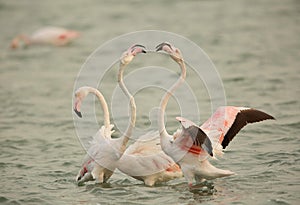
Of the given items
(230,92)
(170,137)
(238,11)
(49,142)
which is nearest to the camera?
(170,137)

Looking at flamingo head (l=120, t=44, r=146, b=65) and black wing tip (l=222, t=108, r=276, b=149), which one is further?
black wing tip (l=222, t=108, r=276, b=149)

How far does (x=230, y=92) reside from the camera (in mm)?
12719

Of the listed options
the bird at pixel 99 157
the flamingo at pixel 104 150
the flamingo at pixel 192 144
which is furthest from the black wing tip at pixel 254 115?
the bird at pixel 99 157

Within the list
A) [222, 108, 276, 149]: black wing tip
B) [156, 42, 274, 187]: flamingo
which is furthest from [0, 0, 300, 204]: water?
[222, 108, 276, 149]: black wing tip

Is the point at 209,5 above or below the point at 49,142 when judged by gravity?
above

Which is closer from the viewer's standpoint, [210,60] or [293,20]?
[210,60]

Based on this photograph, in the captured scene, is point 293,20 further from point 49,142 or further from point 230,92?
point 49,142

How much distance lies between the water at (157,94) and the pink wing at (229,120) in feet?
1.84

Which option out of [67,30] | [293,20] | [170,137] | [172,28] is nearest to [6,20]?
[67,30]

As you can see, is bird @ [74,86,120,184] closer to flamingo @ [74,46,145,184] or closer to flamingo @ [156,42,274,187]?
flamingo @ [74,46,145,184]

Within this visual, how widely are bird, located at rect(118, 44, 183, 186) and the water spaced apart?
15cm

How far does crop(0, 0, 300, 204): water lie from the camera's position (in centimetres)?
833

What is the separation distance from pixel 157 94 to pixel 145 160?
4909 millimetres

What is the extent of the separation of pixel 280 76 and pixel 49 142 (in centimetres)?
476
